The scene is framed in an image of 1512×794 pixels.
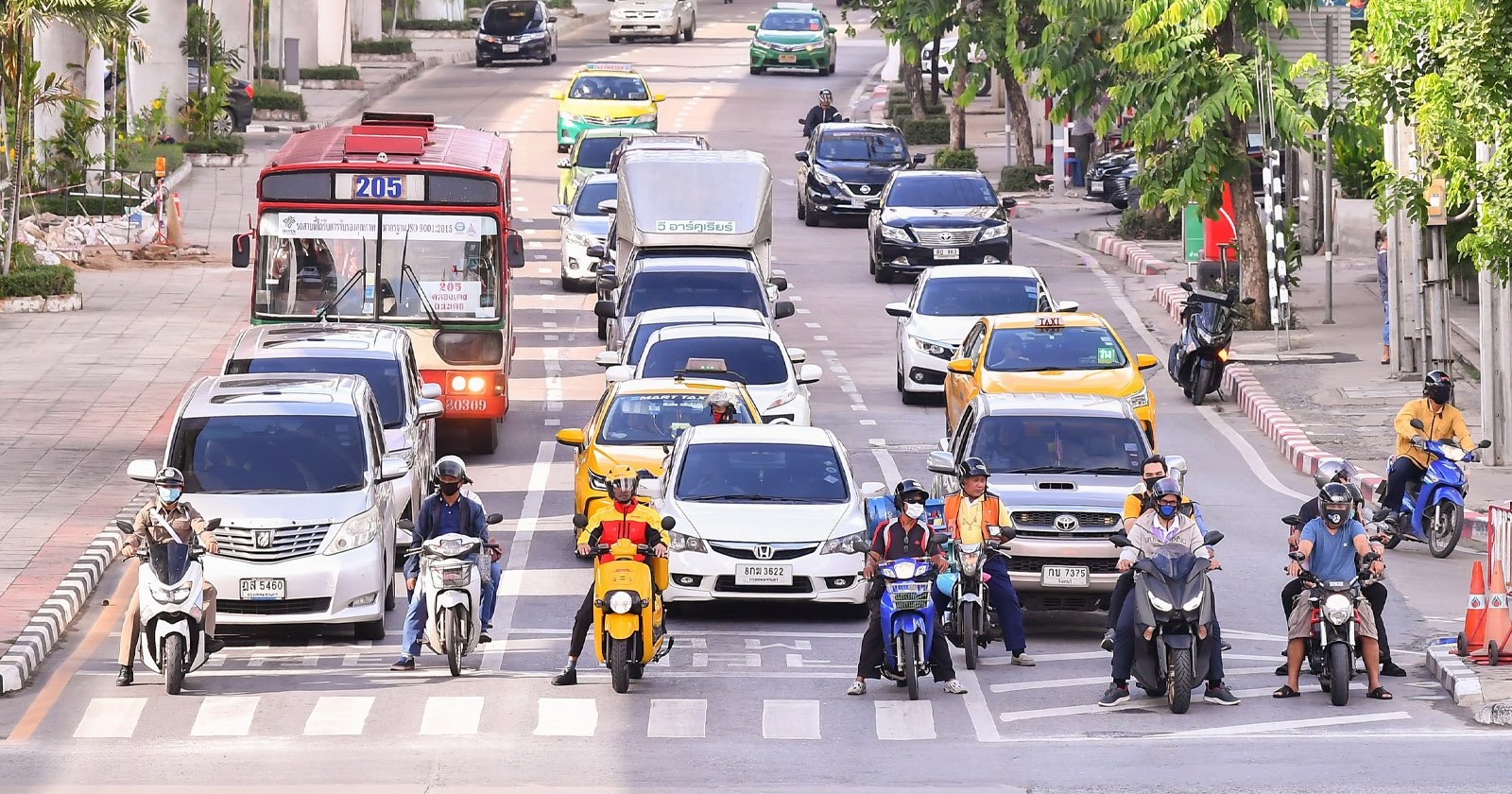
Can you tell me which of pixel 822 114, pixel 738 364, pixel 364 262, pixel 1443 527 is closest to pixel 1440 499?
pixel 1443 527

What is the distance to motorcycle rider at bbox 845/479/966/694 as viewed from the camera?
1566cm

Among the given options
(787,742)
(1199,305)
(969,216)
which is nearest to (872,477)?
(1199,305)

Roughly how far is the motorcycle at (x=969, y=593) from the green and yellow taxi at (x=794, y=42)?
183ft

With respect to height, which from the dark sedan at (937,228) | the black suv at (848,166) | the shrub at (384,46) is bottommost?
the dark sedan at (937,228)

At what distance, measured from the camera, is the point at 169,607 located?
609 inches

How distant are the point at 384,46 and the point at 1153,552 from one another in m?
59.0

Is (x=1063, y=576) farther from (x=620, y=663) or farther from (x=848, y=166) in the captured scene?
(x=848, y=166)

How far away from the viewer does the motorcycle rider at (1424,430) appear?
20.7 meters

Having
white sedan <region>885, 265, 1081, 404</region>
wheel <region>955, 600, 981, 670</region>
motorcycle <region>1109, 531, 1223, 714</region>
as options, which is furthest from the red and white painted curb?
motorcycle <region>1109, 531, 1223, 714</region>

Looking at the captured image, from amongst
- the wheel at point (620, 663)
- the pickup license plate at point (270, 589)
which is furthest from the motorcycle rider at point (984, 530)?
the pickup license plate at point (270, 589)

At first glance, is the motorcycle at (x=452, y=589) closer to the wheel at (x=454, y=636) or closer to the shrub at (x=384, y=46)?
the wheel at (x=454, y=636)

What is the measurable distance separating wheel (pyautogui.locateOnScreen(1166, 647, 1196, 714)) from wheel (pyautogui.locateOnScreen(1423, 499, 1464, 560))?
234 inches

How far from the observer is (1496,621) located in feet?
53.5

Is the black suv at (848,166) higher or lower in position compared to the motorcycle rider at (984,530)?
higher
